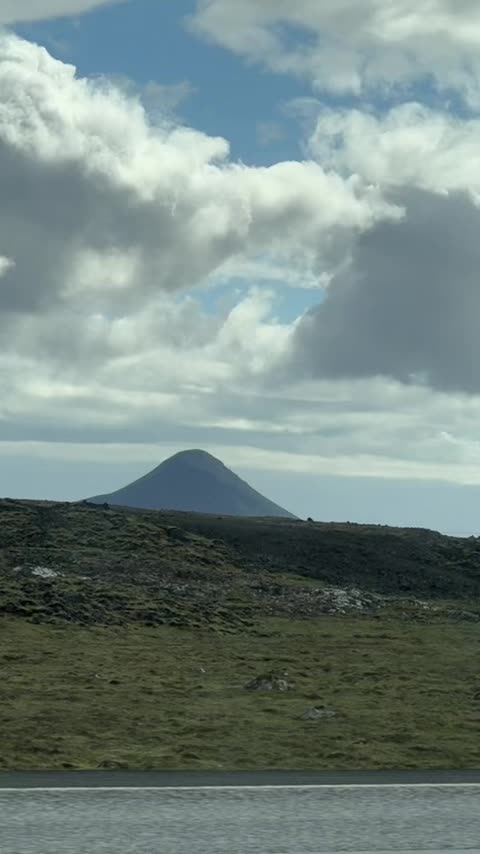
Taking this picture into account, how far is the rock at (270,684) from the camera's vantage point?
2152cm

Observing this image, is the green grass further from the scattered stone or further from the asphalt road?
the scattered stone

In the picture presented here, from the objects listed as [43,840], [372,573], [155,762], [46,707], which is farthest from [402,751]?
[372,573]

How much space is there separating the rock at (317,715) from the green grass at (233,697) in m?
0.17

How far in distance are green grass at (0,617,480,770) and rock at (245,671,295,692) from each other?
0.30 m

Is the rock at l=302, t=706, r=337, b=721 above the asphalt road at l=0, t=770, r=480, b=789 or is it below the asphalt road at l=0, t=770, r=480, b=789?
below

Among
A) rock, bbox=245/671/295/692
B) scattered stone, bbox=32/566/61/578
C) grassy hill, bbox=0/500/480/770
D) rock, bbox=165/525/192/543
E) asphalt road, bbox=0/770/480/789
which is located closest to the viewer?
asphalt road, bbox=0/770/480/789

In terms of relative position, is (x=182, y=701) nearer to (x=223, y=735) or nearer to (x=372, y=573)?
(x=223, y=735)

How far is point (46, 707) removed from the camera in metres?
18.9

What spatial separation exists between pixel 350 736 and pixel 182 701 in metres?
4.16

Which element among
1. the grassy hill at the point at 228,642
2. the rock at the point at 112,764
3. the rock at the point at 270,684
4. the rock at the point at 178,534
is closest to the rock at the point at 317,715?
the grassy hill at the point at 228,642

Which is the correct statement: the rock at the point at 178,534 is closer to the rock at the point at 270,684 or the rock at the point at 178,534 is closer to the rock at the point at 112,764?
the rock at the point at 270,684

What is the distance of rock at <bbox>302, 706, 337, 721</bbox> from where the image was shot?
60.0ft

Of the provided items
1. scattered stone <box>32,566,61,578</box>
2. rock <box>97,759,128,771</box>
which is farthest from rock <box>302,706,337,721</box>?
scattered stone <box>32,566,61,578</box>

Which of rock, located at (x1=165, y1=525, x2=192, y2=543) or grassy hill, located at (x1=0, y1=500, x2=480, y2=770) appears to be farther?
rock, located at (x1=165, y1=525, x2=192, y2=543)
